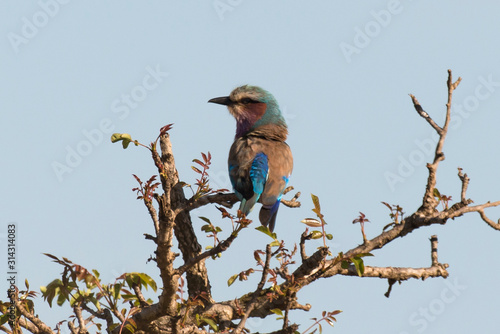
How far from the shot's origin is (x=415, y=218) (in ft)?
15.1

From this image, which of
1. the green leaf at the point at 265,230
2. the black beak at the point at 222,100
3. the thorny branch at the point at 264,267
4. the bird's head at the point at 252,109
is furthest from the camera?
the black beak at the point at 222,100

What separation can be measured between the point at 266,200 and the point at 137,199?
2334mm

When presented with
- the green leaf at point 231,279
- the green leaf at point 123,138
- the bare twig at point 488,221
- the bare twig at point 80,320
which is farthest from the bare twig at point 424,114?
the bare twig at point 80,320

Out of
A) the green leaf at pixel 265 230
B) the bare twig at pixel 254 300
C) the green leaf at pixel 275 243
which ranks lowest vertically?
the bare twig at pixel 254 300

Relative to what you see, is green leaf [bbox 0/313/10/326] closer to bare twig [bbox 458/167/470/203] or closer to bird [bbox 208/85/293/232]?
bird [bbox 208/85/293/232]

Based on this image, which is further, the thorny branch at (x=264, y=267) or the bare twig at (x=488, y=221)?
the bare twig at (x=488, y=221)

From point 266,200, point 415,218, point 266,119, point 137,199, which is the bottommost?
point 137,199

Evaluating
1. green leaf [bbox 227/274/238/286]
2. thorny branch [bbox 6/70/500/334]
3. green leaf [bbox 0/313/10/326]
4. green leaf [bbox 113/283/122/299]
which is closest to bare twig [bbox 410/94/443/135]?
thorny branch [bbox 6/70/500/334]

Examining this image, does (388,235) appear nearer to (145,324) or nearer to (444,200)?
(444,200)

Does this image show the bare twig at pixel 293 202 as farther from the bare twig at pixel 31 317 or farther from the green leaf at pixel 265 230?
the bare twig at pixel 31 317

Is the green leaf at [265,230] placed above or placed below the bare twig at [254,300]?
above

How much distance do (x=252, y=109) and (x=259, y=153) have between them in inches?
57.0

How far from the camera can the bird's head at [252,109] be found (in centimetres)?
761

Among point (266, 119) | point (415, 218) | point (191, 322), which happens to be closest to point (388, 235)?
point (415, 218)
